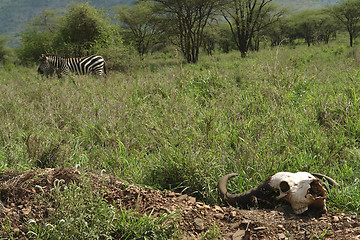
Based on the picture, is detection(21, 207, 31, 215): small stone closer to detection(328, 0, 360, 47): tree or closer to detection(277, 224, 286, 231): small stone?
detection(277, 224, 286, 231): small stone

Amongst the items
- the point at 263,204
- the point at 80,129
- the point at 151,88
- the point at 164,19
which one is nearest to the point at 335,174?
the point at 263,204

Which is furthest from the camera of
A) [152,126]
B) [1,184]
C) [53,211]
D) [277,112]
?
[277,112]

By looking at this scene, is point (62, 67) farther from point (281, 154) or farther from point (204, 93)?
point (281, 154)

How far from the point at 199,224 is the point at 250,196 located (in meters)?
0.61

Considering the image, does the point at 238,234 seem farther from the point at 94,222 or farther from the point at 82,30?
the point at 82,30

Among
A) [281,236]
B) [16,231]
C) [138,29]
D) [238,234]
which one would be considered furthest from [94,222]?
[138,29]

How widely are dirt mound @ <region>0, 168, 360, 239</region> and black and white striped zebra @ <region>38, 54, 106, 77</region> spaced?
9.21 m

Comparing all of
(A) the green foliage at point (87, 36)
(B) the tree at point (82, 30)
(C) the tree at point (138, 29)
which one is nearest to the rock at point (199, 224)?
(A) the green foliage at point (87, 36)

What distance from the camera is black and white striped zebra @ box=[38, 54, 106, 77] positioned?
11.1 metres

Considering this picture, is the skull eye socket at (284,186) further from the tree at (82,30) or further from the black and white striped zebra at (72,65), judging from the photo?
the tree at (82,30)

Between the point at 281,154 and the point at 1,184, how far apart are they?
264 centimetres

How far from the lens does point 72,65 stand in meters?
11.4

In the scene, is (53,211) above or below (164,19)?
below

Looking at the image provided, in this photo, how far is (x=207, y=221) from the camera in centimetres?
227
